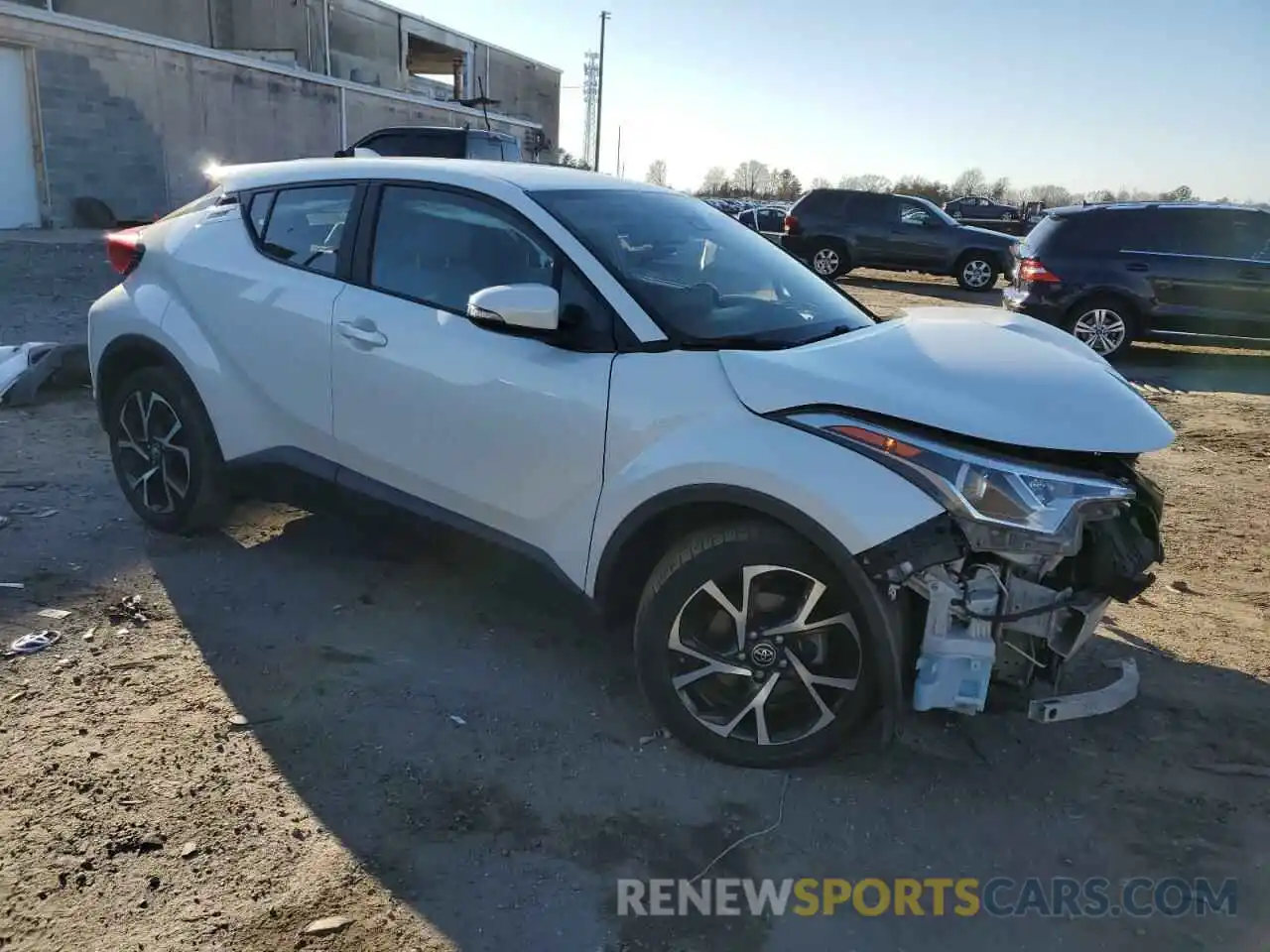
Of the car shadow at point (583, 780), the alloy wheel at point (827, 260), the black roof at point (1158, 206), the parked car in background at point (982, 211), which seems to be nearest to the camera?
the car shadow at point (583, 780)

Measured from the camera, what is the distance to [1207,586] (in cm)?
459

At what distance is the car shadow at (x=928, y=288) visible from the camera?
56.7ft

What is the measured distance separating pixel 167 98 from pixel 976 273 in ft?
55.0

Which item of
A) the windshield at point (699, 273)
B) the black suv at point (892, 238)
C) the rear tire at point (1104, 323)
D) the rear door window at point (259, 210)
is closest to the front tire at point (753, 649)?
the windshield at point (699, 273)

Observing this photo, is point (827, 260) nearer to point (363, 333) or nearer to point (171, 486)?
point (171, 486)

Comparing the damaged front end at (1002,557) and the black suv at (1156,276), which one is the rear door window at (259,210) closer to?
the damaged front end at (1002,557)

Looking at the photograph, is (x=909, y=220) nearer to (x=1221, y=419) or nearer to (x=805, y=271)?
(x=1221, y=419)

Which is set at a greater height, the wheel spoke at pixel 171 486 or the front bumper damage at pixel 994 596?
the front bumper damage at pixel 994 596

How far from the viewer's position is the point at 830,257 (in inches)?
747

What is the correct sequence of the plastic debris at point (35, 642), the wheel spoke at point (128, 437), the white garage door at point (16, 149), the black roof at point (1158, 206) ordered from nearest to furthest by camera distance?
1. the plastic debris at point (35, 642)
2. the wheel spoke at point (128, 437)
3. the black roof at point (1158, 206)
4. the white garage door at point (16, 149)

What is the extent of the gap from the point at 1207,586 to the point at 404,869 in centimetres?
394

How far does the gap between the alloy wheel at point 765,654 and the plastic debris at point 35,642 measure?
238 centimetres

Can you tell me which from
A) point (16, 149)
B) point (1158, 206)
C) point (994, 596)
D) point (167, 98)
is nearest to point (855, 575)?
point (994, 596)

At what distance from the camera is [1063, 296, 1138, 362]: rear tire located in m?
10.8
